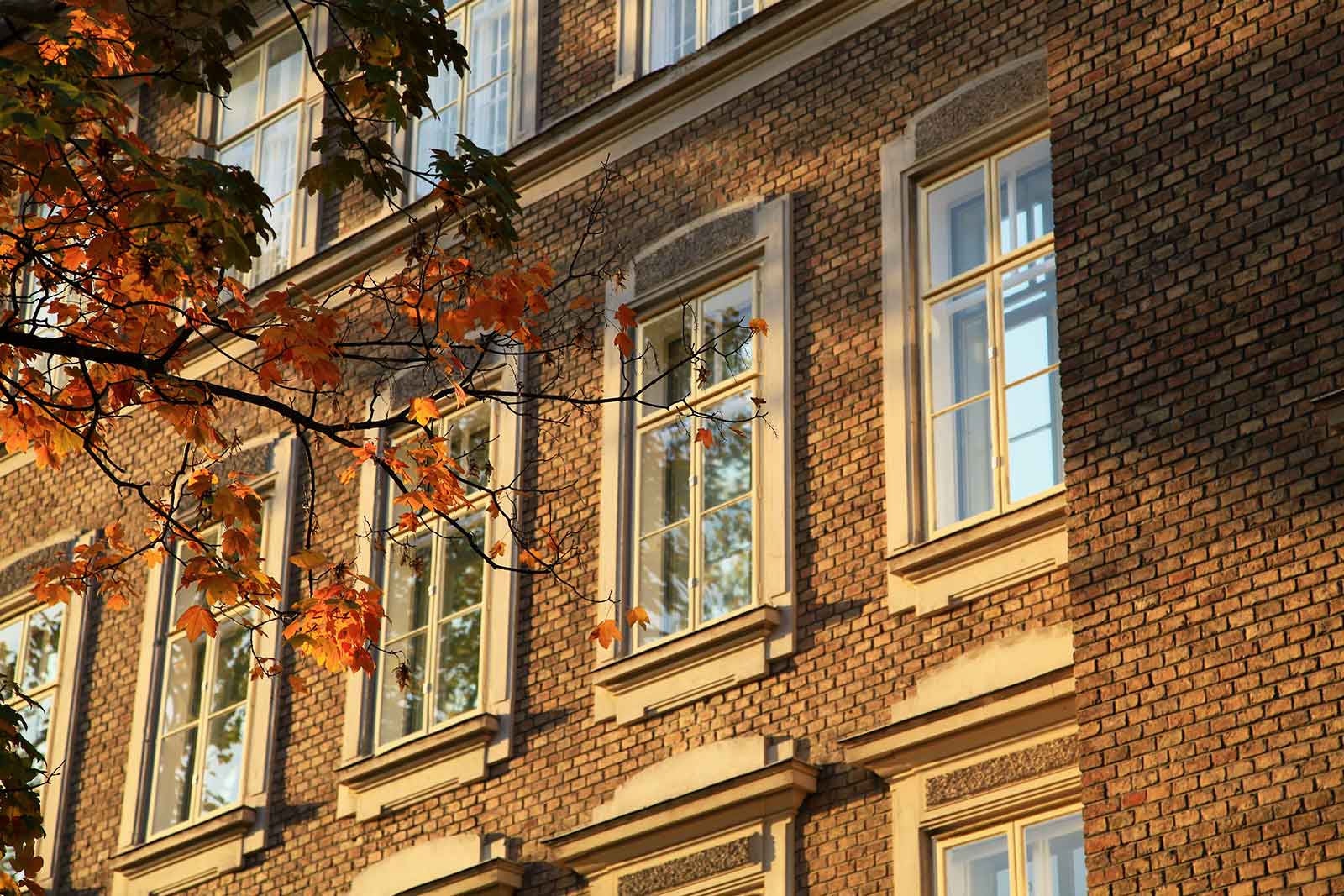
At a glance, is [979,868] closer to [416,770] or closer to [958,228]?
[958,228]

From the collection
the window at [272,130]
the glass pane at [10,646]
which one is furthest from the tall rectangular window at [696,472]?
the glass pane at [10,646]

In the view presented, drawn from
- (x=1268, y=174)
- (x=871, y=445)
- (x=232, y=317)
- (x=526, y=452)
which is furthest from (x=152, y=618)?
(x=1268, y=174)

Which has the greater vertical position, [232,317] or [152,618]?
[152,618]

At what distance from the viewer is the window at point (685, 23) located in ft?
51.3

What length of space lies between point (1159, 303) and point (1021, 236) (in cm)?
198

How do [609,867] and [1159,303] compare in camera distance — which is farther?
[609,867]

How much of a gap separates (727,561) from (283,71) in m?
7.91

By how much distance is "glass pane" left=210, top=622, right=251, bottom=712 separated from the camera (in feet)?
55.8

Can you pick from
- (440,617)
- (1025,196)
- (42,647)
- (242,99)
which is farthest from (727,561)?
(242,99)

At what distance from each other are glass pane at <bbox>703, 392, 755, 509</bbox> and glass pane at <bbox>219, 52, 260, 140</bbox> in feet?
24.1

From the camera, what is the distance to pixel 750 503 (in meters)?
13.7

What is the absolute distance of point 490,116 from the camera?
17.3 m

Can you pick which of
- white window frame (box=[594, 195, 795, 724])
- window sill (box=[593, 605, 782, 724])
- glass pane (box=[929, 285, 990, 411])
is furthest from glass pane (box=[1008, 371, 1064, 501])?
window sill (box=[593, 605, 782, 724])

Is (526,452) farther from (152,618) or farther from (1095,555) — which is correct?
(1095,555)
